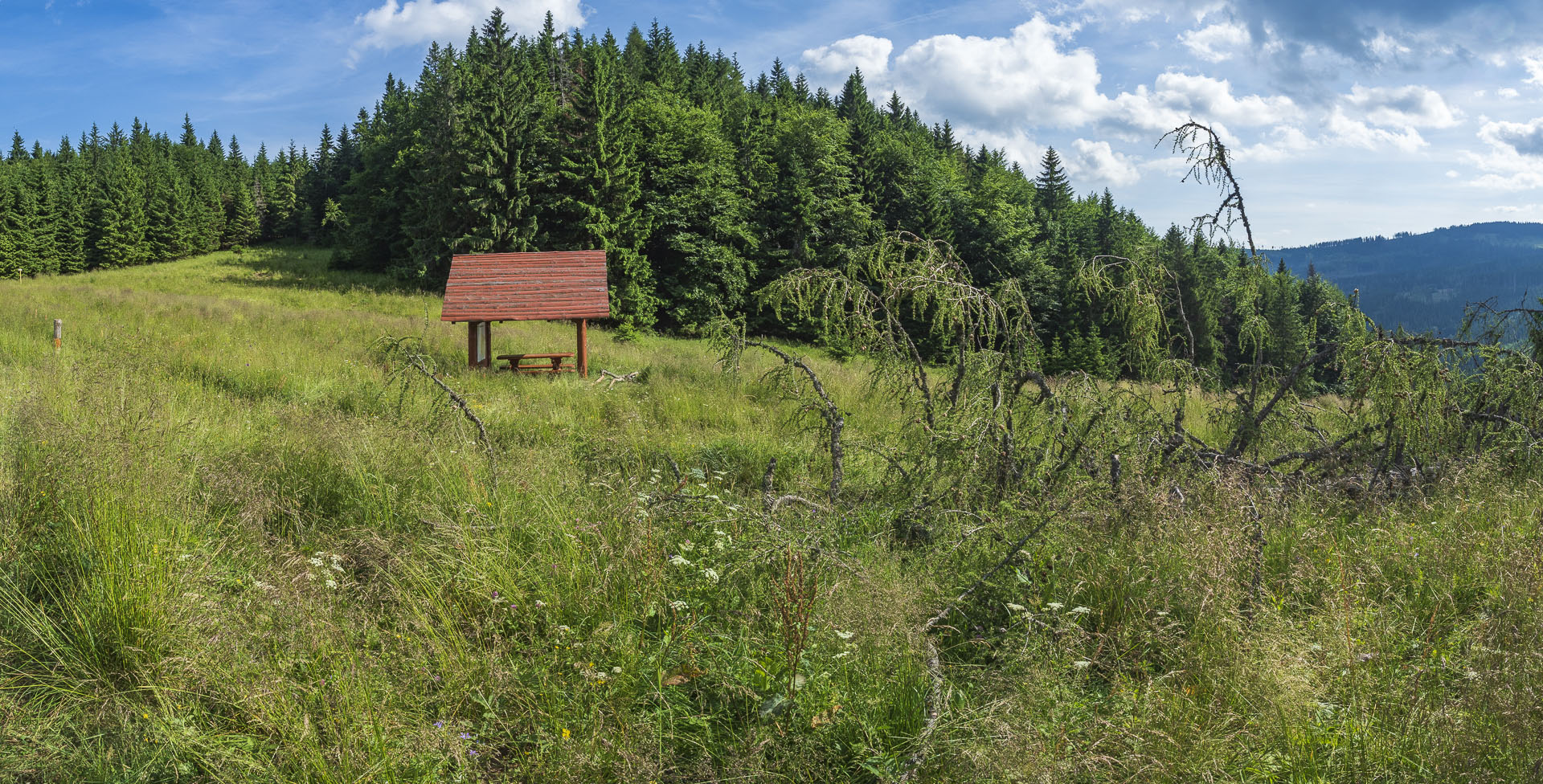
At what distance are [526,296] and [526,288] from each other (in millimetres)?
358

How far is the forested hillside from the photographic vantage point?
3894 centimetres

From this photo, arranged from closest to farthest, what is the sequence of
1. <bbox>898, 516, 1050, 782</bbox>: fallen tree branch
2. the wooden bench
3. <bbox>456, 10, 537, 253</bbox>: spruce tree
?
<bbox>898, 516, 1050, 782</bbox>: fallen tree branch < the wooden bench < <bbox>456, 10, 537, 253</bbox>: spruce tree

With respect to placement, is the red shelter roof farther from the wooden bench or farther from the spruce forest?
the spruce forest

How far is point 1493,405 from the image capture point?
602cm

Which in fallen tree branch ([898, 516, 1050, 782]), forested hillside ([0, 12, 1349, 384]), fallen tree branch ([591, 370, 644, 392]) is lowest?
fallen tree branch ([898, 516, 1050, 782])

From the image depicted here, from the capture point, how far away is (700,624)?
11.1 feet

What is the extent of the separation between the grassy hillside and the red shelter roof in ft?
34.8

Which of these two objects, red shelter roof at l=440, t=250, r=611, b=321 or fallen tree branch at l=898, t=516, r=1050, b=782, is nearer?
fallen tree branch at l=898, t=516, r=1050, b=782

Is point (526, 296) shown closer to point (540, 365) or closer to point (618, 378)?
point (540, 365)

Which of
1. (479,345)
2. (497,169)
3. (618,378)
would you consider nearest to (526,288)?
(479,345)

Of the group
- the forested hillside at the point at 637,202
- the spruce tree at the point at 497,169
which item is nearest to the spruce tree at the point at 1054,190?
the forested hillside at the point at 637,202

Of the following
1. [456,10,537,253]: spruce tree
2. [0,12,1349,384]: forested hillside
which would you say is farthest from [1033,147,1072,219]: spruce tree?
[456,10,537,253]: spruce tree

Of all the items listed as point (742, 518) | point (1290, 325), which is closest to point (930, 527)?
point (742, 518)

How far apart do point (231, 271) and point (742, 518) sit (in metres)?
48.3
